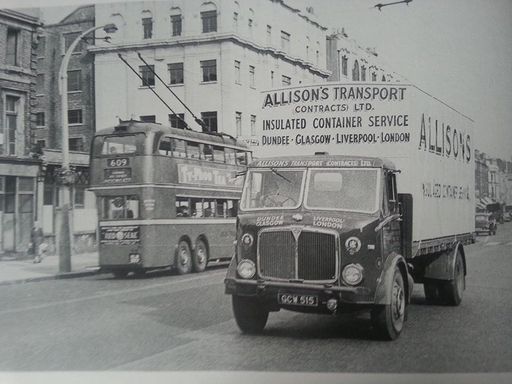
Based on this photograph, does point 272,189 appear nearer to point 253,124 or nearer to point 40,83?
point 253,124

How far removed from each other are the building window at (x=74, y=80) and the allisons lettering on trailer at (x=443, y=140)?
3.93m

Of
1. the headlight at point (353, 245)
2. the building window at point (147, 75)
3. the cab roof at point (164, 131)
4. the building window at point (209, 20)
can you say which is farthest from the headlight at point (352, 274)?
the building window at point (147, 75)

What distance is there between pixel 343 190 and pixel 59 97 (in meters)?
3.94

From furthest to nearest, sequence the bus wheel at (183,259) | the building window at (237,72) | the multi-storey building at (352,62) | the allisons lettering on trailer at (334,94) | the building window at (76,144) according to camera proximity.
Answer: the bus wheel at (183,259) < the building window at (76,144) < the building window at (237,72) < the multi-storey building at (352,62) < the allisons lettering on trailer at (334,94)

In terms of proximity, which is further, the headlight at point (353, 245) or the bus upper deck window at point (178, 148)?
the bus upper deck window at point (178, 148)

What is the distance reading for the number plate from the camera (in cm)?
544

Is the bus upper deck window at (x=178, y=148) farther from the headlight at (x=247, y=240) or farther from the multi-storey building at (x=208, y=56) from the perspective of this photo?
the headlight at (x=247, y=240)

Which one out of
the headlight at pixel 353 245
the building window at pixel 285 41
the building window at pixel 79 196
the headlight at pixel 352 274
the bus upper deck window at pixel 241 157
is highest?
the building window at pixel 285 41


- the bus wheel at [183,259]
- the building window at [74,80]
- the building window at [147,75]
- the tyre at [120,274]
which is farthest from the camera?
the bus wheel at [183,259]

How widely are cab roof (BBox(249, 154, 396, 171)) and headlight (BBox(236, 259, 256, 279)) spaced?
3.04 ft

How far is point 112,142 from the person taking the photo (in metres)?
8.34

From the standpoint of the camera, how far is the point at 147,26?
23.6ft

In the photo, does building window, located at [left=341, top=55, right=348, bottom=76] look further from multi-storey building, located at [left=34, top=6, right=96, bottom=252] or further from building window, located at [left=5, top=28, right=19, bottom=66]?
building window, located at [left=5, top=28, right=19, bottom=66]

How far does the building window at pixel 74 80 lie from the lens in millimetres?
7473
